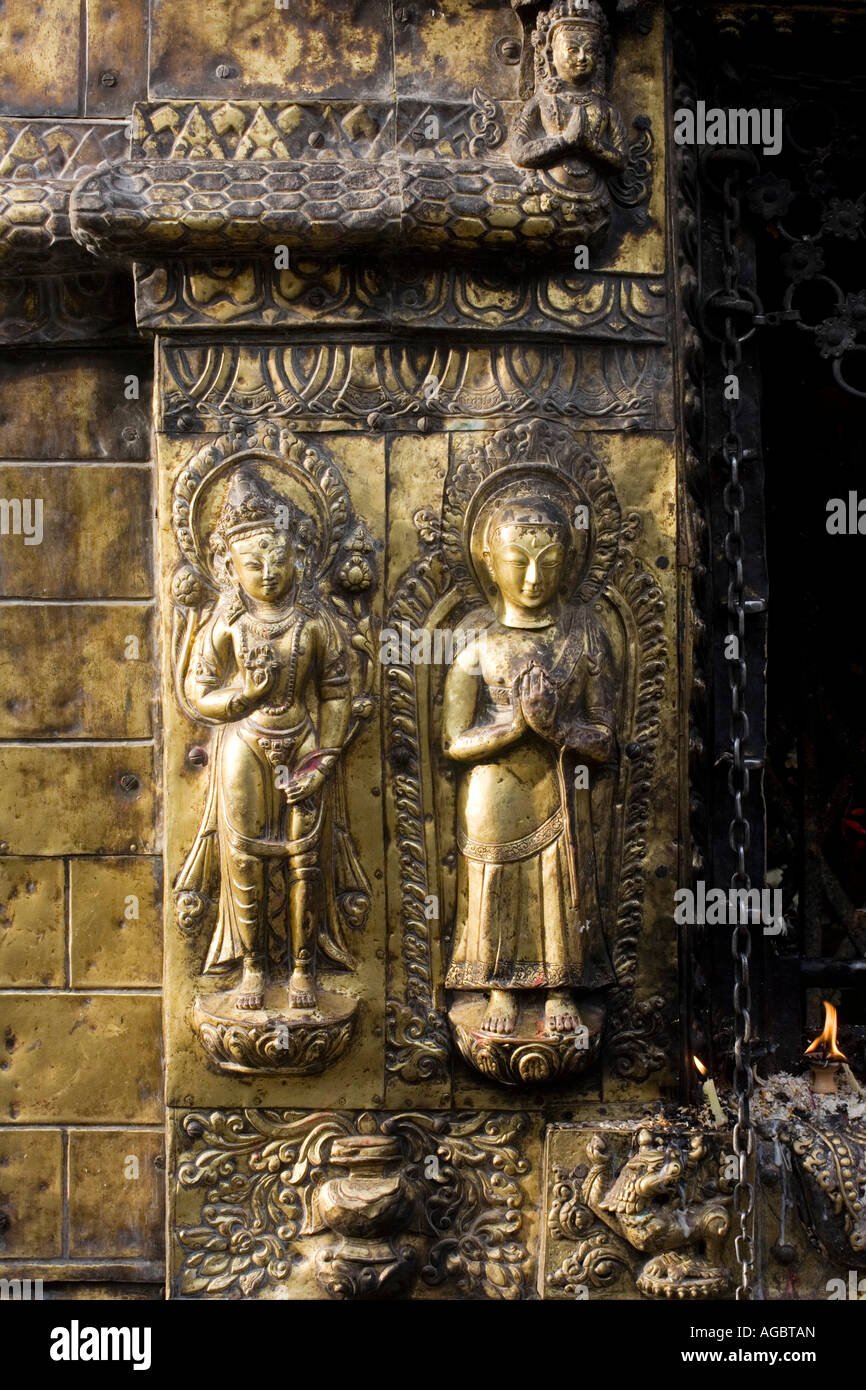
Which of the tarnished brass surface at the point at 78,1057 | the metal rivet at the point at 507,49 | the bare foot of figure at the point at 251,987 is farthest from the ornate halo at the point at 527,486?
the tarnished brass surface at the point at 78,1057

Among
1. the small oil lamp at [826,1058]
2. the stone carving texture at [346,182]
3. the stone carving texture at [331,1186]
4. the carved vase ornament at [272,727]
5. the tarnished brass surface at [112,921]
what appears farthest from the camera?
the small oil lamp at [826,1058]

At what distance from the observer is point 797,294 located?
5180 mm

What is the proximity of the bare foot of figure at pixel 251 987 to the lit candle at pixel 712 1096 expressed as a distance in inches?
55.0

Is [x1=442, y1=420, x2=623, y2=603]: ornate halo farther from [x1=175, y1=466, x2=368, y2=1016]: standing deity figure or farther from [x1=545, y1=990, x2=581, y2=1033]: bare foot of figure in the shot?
[x1=545, y1=990, x2=581, y2=1033]: bare foot of figure

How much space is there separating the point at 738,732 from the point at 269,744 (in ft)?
4.77

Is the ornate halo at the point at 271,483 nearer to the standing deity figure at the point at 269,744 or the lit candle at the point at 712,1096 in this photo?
the standing deity figure at the point at 269,744

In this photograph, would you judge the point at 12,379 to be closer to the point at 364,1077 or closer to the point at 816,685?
the point at 364,1077

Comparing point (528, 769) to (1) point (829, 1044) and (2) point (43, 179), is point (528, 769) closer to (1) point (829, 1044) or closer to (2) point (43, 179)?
(1) point (829, 1044)

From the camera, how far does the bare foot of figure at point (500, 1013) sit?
14.4ft

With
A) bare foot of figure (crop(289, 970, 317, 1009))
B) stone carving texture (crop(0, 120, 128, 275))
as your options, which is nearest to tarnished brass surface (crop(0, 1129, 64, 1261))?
bare foot of figure (crop(289, 970, 317, 1009))

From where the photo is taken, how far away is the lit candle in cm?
455

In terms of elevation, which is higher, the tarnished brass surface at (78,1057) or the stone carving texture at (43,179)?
the stone carving texture at (43,179)

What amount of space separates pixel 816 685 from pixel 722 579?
95 cm

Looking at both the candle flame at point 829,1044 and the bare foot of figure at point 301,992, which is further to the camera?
the candle flame at point 829,1044
